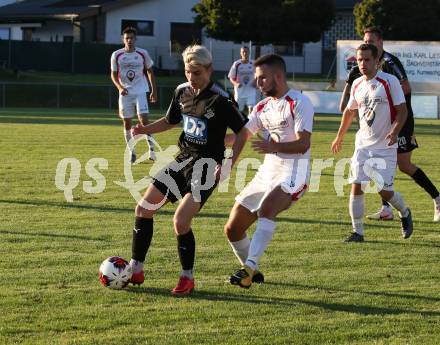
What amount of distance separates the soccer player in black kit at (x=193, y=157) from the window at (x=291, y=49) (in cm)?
4525

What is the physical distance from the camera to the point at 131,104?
701 inches

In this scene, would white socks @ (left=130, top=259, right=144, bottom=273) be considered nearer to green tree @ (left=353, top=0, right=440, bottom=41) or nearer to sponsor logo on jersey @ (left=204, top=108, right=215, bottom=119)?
sponsor logo on jersey @ (left=204, top=108, right=215, bottom=119)

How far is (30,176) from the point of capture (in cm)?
1491

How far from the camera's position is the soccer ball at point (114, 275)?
7449mm

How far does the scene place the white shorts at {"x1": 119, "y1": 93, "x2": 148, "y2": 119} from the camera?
57.9 ft

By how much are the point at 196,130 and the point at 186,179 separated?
1.24 feet

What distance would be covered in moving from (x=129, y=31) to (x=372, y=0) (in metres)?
33.4

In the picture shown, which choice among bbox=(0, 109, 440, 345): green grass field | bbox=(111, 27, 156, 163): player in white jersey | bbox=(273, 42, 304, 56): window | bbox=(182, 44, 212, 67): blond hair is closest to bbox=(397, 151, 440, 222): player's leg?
bbox=(0, 109, 440, 345): green grass field

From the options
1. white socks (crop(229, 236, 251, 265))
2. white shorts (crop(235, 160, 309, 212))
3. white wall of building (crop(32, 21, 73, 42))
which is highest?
white wall of building (crop(32, 21, 73, 42))

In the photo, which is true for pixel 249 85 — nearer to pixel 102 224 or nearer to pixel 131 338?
pixel 102 224

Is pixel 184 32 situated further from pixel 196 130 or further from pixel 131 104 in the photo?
pixel 196 130

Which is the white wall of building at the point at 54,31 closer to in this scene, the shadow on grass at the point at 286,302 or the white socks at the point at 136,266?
the white socks at the point at 136,266

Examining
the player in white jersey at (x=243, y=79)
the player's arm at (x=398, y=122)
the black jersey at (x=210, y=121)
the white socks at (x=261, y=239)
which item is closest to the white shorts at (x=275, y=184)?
the white socks at (x=261, y=239)

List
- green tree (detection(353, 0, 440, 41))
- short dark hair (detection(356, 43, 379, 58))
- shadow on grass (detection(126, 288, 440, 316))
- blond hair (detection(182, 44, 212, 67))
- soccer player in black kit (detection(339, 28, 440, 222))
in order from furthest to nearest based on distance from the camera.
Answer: green tree (detection(353, 0, 440, 41)) < soccer player in black kit (detection(339, 28, 440, 222)) < short dark hair (detection(356, 43, 379, 58)) < blond hair (detection(182, 44, 212, 67)) < shadow on grass (detection(126, 288, 440, 316))
